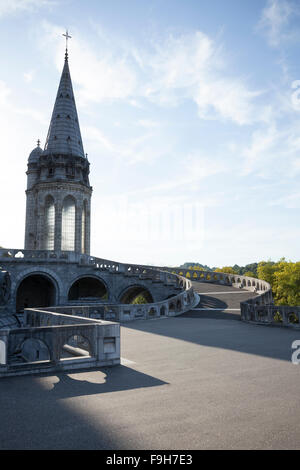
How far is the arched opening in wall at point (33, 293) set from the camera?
38.1m

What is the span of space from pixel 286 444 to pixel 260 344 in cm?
706

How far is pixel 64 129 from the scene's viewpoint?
4300 centimetres

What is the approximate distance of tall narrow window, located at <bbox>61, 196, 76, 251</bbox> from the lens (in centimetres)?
4088

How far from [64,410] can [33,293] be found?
35267 millimetres

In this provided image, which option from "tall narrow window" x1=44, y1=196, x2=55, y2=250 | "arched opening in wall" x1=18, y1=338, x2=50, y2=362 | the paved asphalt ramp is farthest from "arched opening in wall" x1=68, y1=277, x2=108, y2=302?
the paved asphalt ramp

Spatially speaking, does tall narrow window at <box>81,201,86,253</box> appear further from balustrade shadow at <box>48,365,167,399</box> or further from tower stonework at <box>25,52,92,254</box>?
balustrade shadow at <box>48,365,167,399</box>

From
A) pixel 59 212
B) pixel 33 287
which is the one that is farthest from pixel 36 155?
pixel 33 287

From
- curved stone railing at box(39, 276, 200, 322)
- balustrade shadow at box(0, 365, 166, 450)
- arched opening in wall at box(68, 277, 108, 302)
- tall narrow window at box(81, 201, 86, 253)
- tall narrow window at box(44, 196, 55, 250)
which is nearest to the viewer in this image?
balustrade shadow at box(0, 365, 166, 450)

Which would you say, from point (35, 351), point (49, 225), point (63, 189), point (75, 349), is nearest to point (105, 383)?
point (75, 349)

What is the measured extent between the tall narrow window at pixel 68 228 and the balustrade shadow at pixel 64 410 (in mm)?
33860

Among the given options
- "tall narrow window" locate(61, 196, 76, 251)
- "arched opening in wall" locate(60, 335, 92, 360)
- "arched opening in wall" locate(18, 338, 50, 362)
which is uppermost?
"tall narrow window" locate(61, 196, 76, 251)

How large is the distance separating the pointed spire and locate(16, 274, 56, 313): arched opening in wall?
14949 millimetres
